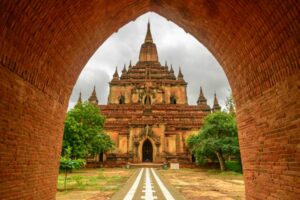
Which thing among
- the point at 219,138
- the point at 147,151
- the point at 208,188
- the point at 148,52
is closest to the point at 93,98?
the point at 148,52

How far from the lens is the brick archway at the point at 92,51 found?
4.12m

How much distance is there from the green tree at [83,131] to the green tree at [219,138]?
464 inches

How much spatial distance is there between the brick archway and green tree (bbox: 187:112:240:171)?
19679 millimetres

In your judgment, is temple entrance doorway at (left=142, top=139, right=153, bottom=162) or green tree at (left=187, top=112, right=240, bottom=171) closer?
green tree at (left=187, top=112, right=240, bottom=171)

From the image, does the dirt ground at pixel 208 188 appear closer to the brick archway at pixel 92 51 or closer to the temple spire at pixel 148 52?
the brick archway at pixel 92 51

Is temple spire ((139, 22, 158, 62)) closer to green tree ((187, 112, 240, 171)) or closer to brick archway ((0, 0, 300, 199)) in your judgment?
green tree ((187, 112, 240, 171))

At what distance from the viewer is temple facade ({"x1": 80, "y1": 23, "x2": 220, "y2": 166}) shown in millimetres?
36594

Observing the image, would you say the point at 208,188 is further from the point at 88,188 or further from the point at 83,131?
the point at 83,131

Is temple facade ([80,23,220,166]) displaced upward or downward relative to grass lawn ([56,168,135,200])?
upward

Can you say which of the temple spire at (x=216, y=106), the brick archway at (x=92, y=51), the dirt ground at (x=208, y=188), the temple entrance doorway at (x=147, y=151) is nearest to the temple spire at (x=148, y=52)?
the temple spire at (x=216, y=106)

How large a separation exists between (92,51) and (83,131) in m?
16.9

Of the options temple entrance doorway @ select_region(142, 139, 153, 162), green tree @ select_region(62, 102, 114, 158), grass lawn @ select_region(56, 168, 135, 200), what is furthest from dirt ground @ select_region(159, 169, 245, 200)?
temple entrance doorway @ select_region(142, 139, 153, 162)

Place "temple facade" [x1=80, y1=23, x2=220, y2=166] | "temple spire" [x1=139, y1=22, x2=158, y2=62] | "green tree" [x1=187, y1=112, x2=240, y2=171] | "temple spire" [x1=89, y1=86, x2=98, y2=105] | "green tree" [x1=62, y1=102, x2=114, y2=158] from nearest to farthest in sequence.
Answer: "green tree" [x1=62, y1=102, x2=114, y2=158] < "green tree" [x1=187, y1=112, x2=240, y2=171] < "temple facade" [x1=80, y1=23, x2=220, y2=166] < "temple spire" [x1=89, y1=86, x2=98, y2=105] < "temple spire" [x1=139, y1=22, x2=158, y2=62]

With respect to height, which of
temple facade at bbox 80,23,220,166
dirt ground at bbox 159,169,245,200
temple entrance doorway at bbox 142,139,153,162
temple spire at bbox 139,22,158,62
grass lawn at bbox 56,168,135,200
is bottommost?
dirt ground at bbox 159,169,245,200
